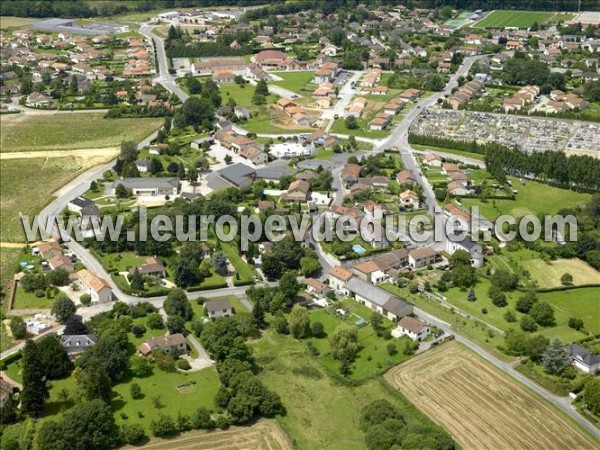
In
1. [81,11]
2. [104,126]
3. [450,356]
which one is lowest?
[450,356]

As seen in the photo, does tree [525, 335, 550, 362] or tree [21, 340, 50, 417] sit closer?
tree [21, 340, 50, 417]

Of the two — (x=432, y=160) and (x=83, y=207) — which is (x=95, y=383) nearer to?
(x=83, y=207)

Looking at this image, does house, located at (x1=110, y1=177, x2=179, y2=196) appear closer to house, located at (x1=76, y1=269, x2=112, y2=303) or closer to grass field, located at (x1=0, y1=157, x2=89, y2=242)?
grass field, located at (x1=0, y1=157, x2=89, y2=242)

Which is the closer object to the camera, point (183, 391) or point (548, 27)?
point (183, 391)

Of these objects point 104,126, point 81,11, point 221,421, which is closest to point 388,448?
point 221,421

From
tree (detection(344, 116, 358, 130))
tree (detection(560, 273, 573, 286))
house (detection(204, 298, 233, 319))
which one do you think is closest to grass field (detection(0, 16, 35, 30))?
tree (detection(344, 116, 358, 130))

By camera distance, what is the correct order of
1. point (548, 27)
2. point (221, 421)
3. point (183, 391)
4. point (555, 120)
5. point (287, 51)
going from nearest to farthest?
1. point (221, 421)
2. point (183, 391)
3. point (555, 120)
4. point (287, 51)
5. point (548, 27)

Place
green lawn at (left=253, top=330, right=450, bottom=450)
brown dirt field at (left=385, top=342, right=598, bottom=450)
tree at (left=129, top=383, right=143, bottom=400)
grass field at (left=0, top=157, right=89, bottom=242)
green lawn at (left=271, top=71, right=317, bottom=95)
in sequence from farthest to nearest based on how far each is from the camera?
green lawn at (left=271, top=71, right=317, bottom=95) < grass field at (left=0, top=157, right=89, bottom=242) < tree at (left=129, top=383, right=143, bottom=400) < green lawn at (left=253, top=330, right=450, bottom=450) < brown dirt field at (left=385, top=342, right=598, bottom=450)

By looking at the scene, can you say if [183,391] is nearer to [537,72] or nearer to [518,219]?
[518,219]
